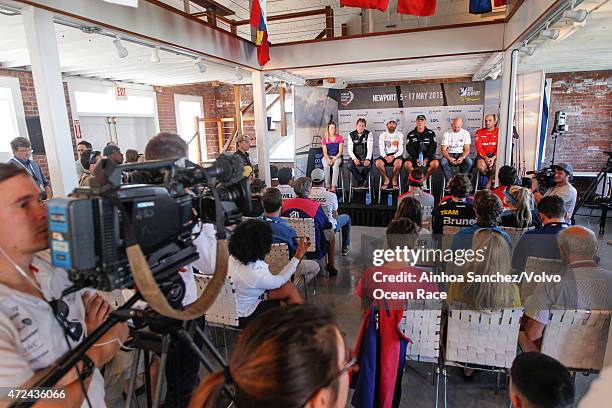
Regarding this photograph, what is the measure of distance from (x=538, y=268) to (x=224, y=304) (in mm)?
1951

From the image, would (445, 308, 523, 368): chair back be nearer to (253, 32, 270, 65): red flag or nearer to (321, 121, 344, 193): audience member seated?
(253, 32, 270, 65): red flag

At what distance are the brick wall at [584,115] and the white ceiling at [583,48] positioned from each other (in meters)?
0.23

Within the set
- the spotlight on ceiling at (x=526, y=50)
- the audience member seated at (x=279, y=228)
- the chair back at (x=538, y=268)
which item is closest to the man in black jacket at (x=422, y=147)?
the spotlight on ceiling at (x=526, y=50)

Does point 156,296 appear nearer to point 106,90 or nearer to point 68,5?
point 68,5

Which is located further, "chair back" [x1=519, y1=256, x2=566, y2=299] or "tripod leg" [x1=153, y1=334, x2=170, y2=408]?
"chair back" [x1=519, y1=256, x2=566, y2=299]

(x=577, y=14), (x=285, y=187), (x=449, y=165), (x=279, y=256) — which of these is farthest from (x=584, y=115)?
(x=279, y=256)

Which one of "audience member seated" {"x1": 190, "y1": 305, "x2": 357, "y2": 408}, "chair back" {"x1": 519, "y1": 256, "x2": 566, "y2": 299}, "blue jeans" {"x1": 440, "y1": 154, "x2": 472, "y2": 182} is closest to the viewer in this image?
"audience member seated" {"x1": 190, "y1": 305, "x2": 357, "y2": 408}

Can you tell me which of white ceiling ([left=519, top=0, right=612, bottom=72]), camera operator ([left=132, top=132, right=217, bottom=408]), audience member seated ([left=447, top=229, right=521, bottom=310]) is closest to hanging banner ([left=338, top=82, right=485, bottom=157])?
white ceiling ([left=519, top=0, right=612, bottom=72])

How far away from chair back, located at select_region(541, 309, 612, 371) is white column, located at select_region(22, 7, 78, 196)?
10.6ft

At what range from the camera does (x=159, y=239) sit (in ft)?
2.81

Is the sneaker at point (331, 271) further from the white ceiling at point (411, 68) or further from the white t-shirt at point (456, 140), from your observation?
the white t-shirt at point (456, 140)

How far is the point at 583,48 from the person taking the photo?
16.2 feet

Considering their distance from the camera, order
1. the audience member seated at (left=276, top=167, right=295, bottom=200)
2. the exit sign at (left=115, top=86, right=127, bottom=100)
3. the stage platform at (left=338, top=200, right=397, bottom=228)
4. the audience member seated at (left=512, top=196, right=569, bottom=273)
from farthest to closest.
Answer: the exit sign at (left=115, top=86, right=127, bottom=100) → the stage platform at (left=338, top=200, right=397, bottom=228) → the audience member seated at (left=276, top=167, right=295, bottom=200) → the audience member seated at (left=512, top=196, right=569, bottom=273)

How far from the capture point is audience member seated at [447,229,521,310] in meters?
1.88
